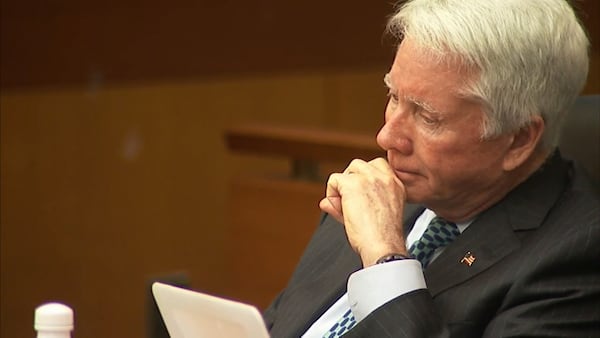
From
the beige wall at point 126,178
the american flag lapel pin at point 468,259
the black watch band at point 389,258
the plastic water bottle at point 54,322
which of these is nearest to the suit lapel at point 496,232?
the american flag lapel pin at point 468,259

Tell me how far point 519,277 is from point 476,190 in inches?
8.5

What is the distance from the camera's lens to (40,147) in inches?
179

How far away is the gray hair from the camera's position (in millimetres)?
2031

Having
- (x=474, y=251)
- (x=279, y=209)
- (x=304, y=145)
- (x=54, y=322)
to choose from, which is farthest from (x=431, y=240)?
(x=304, y=145)

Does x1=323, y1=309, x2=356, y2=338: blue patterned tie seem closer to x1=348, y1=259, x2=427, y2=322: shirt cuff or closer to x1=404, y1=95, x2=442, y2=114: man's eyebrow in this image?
x1=348, y1=259, x2=427, y2=322: shirt cuff

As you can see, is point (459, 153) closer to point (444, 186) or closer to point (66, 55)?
point (444, 186)

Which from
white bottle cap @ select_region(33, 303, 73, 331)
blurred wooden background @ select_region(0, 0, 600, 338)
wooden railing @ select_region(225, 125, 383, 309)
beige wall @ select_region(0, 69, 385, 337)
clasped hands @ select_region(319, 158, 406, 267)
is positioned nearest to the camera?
white bottle cap @ select_region(33, 303, 73, 331)

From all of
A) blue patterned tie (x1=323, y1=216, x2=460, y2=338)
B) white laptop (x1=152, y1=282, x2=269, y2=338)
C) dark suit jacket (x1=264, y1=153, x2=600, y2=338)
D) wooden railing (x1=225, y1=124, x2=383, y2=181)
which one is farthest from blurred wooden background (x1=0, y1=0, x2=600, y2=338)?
white laptop (x1=152, y1=282, x2=269, y2=338)

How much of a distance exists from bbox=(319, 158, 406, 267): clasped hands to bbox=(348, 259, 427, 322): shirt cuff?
0.04 metres

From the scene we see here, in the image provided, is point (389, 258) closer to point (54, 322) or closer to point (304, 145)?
point (54, 322)

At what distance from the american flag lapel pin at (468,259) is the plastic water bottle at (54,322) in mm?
710

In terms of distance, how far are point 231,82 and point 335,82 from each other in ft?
1.74

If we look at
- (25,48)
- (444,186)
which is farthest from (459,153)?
(25,48)

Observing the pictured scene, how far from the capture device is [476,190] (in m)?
2.15
